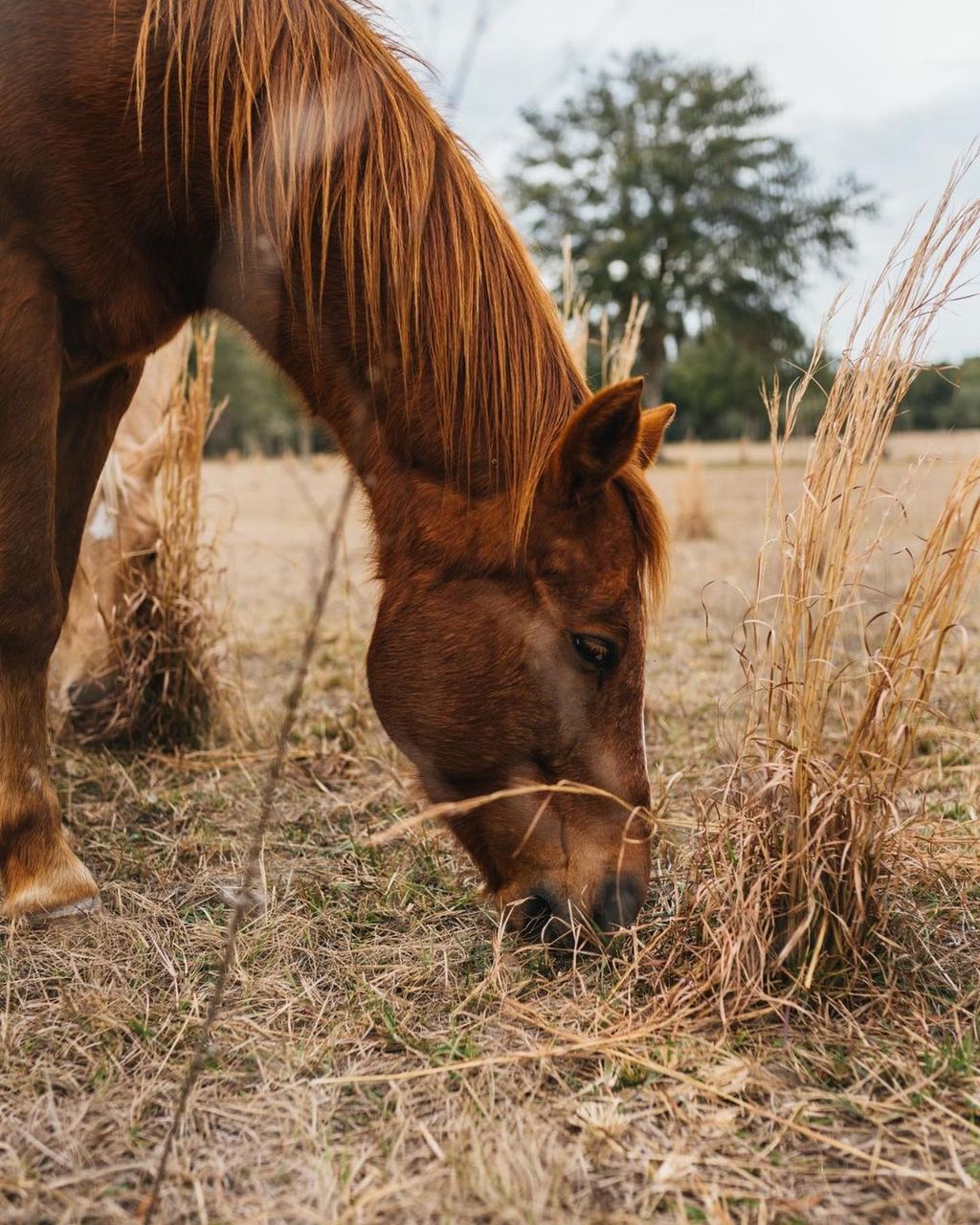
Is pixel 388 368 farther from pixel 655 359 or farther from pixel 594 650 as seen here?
pixel 655 359

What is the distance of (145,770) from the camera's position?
9.96 feet

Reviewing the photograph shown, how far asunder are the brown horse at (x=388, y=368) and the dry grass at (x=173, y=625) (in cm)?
106

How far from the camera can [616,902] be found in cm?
182

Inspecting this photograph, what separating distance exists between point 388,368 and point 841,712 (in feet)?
3.83

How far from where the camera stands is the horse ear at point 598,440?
1.69m

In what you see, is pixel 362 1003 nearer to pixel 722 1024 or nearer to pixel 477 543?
pixel 722 1024

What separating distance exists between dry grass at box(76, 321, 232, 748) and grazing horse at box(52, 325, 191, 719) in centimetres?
4

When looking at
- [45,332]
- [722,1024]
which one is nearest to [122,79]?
[45,332]

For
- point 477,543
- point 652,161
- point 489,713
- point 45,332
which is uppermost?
point 652,161

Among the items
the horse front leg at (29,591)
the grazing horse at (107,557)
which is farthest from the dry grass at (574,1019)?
the grazing horse at (107,557)

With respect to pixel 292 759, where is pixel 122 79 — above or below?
above

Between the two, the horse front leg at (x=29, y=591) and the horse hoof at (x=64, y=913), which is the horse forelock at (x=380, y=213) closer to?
the horse front leg at (x=29, y=591)

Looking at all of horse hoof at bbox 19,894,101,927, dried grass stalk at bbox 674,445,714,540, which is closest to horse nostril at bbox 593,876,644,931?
horse hoof at bbox 19,894,101,927

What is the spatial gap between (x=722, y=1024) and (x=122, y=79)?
2.24 metres
